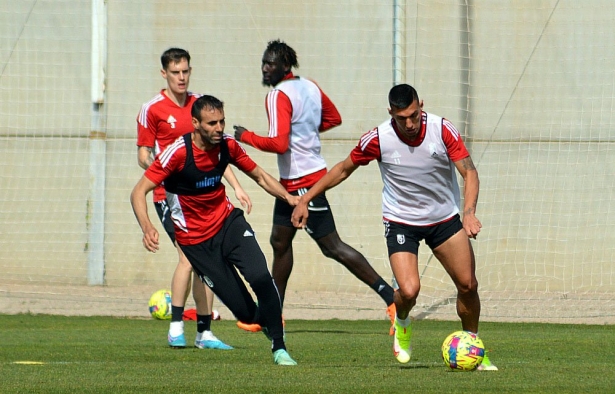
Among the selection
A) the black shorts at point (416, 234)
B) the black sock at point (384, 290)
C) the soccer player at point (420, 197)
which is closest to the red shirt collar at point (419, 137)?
the soccer player at point (420, 197)

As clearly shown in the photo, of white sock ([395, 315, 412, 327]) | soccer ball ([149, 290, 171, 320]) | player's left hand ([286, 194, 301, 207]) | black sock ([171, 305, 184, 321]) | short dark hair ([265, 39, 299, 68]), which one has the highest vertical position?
short dark hair ([265, 39, 299, 68])

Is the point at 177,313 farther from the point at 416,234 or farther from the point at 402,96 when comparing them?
the point at 402,96

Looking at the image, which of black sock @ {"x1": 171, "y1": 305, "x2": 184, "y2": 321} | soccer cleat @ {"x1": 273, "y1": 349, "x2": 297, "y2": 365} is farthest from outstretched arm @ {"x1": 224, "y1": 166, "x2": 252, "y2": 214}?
soccer cleat @ {"x1": 273, "y1": 349, "x2": 297, "y2": 365}

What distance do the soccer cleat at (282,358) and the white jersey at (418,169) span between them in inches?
47.6

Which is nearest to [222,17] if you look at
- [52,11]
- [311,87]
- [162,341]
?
[52,11]

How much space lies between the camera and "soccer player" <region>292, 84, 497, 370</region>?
24.2 ft

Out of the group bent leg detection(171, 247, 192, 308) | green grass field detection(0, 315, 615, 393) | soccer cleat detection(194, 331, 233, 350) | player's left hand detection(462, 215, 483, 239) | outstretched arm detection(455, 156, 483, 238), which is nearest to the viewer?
green grass field detection(0, 315, 615, 393)

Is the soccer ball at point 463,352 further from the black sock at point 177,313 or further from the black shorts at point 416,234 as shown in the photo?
the black sock at point 177,313

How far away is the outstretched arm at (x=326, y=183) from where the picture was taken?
7.67 meters

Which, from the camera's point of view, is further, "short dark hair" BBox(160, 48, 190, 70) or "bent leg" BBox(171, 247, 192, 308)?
"short dark hair" BBox(160, 48, 190, 70)

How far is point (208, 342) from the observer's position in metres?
8.66

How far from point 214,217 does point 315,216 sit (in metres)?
2.05

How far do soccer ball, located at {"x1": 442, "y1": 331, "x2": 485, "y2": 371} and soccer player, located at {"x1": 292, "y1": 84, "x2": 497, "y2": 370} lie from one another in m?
0.52

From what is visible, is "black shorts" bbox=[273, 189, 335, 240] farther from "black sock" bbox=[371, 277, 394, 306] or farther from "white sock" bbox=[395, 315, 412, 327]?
"white sock" bbox=[395, 315, 412, 327]
